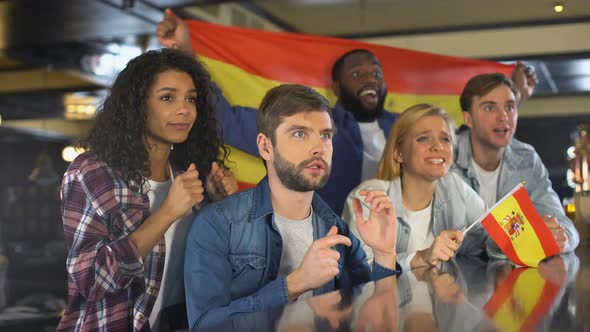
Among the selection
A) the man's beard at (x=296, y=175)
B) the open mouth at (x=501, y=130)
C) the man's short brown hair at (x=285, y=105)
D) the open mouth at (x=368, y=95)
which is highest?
the open mouth at (x=368, y=95)

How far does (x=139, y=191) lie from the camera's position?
185 centimetres

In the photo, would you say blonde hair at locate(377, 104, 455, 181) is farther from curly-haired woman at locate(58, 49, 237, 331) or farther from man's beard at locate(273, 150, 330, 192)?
man's beard at locate(273, 150, 330, 192)

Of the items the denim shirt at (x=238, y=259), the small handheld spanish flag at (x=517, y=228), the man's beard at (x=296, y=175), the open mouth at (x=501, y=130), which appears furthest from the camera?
the open mouth at (x=501, y=130)

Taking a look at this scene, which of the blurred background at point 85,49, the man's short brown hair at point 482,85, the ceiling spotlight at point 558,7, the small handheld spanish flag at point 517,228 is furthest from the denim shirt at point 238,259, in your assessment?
the blurred background at point 85,49

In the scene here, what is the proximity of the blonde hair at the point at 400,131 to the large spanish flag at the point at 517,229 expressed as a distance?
0.37m

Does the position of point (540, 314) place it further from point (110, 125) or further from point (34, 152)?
point (34, 152)

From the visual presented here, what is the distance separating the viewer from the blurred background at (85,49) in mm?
5609

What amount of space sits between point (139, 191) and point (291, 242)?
40 cm

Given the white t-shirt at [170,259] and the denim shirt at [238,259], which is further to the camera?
the white t-shirt at [170,259]

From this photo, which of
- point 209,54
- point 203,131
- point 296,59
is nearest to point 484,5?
point 296,59

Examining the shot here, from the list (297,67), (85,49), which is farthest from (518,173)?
(85,49)

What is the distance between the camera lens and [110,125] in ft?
6.31

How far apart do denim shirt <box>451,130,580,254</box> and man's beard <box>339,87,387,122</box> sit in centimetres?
36

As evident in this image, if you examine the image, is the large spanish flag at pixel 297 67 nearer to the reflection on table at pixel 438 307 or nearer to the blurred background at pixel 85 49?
the blurred background at pixel 85 49
